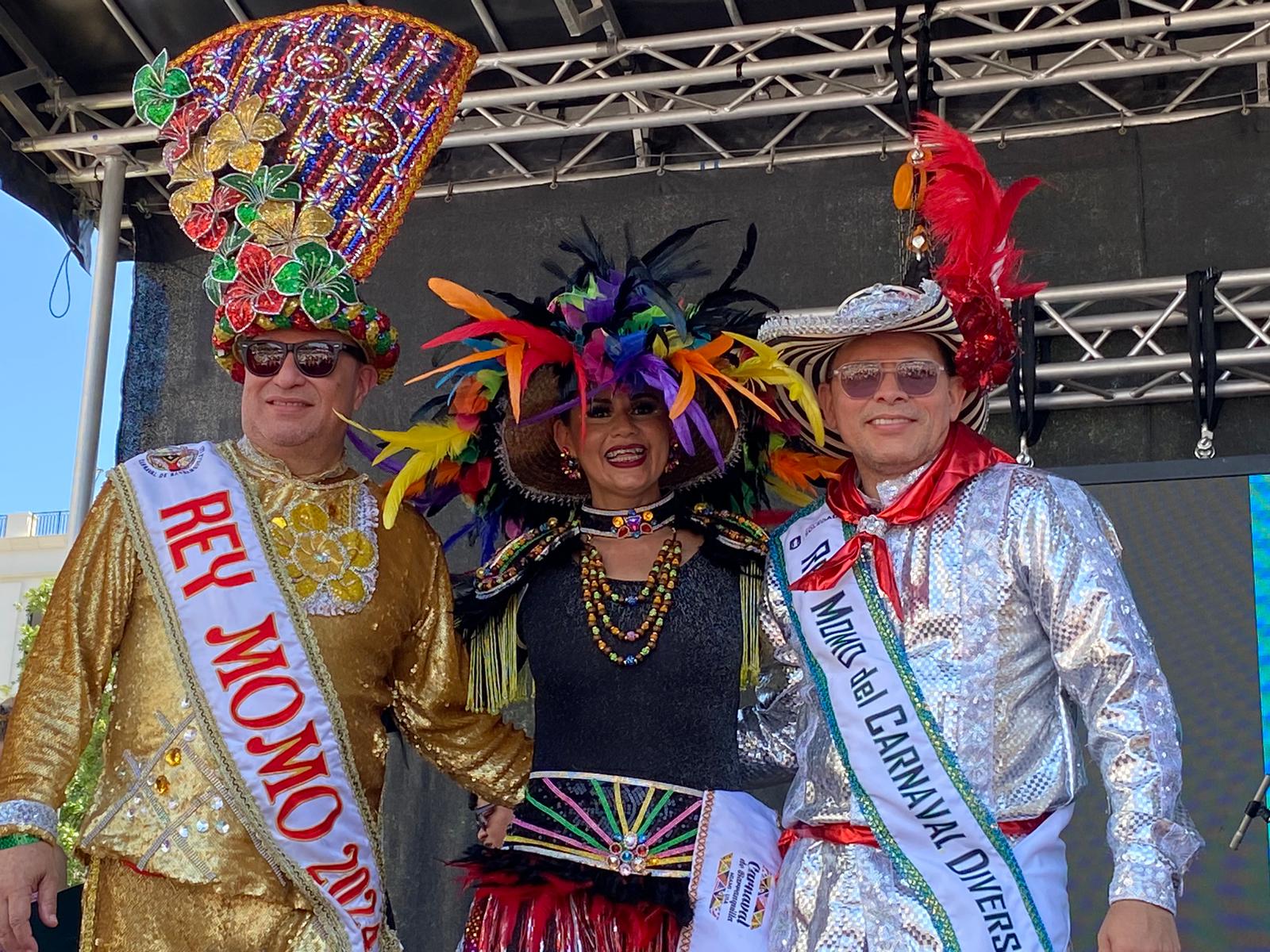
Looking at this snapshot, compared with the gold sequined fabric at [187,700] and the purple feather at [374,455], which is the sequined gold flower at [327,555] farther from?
the purple feather at [374,455]

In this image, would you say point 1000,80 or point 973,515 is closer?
point 973,515

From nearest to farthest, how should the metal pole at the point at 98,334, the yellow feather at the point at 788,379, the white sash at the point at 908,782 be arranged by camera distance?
the white sash at the point at 908,782 → the yellow feather at the point at 788,379 → the metal pole at the point at 98,334

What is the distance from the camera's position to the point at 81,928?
9.34 ft

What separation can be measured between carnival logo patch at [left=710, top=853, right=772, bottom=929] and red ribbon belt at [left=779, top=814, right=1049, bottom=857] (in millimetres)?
188

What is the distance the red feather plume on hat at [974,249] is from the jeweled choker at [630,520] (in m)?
0.75

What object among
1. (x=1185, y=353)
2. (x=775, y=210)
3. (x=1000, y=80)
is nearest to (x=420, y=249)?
(x=775, y=210)

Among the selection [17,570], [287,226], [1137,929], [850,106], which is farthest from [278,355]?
[17,570]

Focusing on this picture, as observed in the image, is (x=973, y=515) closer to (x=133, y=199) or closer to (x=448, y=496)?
(x=448, y=496)

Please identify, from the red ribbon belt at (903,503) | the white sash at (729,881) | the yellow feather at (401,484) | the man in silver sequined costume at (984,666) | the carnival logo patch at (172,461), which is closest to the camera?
the man in silver sequined costume at (984,666)

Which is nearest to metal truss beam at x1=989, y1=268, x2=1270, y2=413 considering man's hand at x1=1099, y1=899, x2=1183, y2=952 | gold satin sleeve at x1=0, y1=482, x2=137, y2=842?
gold satin sleeve at x1=0, y1=482, x2=137, y2=842

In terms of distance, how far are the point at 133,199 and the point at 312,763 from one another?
440 centimetres

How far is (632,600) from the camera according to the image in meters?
3.05

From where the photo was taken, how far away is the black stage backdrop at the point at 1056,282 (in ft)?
16.0

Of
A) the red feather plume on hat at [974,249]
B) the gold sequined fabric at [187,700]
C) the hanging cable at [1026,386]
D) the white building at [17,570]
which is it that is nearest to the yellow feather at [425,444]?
the gold sequined fabric at [187,700]
